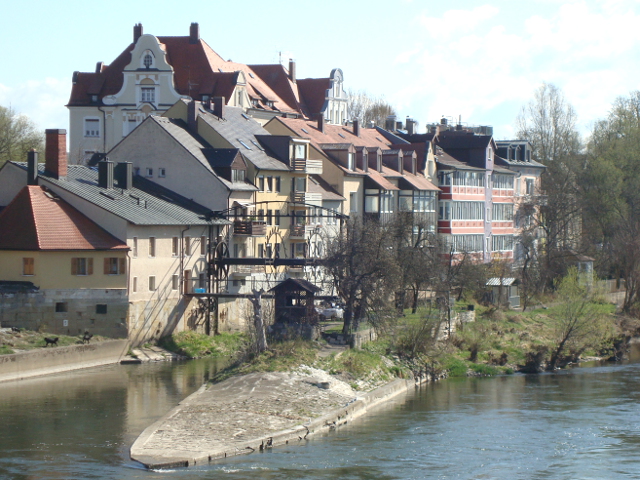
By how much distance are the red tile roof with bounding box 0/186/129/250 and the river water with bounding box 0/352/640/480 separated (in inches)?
248

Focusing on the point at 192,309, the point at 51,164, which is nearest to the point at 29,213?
the point at 51,164

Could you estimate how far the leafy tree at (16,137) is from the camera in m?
79.2

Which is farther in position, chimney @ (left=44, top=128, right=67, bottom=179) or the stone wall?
chimney @ (left=44, top=128, right=67, bottom=179)

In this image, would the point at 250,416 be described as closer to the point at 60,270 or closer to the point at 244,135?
the point at 60,270

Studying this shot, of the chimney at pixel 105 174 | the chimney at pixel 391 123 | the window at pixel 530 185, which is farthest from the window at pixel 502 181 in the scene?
the chimney at pixel 105 174

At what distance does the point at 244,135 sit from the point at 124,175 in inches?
502

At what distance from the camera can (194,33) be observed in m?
93.8

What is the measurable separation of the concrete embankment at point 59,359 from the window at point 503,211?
158 feet

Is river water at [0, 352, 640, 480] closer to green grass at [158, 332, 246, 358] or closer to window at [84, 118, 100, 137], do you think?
green grass at [158, 332, 246, 358]

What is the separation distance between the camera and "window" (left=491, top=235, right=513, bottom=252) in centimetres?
9159

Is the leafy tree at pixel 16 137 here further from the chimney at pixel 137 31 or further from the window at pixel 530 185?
the window at pixel 530 185

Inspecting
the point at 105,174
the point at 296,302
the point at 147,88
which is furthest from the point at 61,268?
the point at 147,88

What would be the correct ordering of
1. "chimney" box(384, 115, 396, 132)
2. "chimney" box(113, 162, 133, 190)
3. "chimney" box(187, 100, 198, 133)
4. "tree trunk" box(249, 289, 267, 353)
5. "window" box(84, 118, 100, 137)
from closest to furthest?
"tree trunk" box(249, 289, 267, 353), "chimney" box(113, 162, 133, 190), "chimney" box(187, 100, 198, 133), "window" box(84, 118, 100, 137), "chimney" box(384, 115, 396, 132)

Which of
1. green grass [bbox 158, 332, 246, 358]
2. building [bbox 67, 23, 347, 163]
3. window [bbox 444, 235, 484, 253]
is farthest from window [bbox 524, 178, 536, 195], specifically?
green grass [bbox 158, 332, 246, 358]
